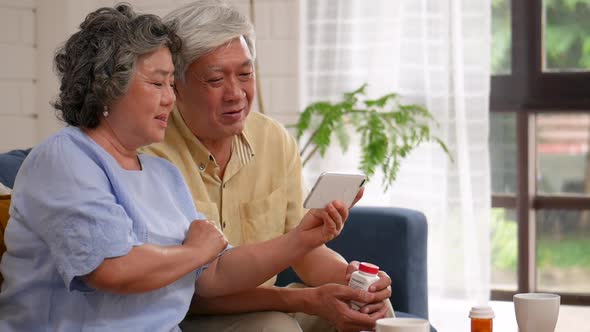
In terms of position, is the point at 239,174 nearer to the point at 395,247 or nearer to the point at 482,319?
the point at 395,247

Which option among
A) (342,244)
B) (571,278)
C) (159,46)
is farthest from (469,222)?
(159,46)

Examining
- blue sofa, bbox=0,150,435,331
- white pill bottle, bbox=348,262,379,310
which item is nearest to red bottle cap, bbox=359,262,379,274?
white pill bottle, bbox=348,262,379,310

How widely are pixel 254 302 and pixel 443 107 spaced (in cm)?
182

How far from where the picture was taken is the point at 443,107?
3.54 meters

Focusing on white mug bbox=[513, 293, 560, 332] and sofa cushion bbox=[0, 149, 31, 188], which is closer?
white mug bbox=[513, 293, 560, 332]

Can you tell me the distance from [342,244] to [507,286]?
61.6 inches

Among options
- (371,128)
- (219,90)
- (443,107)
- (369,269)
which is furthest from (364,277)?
(443,107)

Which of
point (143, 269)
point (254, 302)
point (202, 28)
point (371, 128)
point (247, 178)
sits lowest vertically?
point (254, 302)

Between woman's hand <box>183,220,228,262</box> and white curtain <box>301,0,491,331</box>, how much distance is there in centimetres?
190

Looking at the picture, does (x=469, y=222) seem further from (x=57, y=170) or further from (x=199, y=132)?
(x=57, y=170)

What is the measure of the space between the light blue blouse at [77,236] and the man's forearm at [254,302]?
0.21 meters

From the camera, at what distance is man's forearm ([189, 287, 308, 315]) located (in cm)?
191

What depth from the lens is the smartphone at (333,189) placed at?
1.67 metres

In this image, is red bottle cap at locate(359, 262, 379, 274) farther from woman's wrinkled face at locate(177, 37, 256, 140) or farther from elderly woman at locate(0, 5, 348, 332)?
woman's wrinkled face at locate(177, 37, 256, 140)
